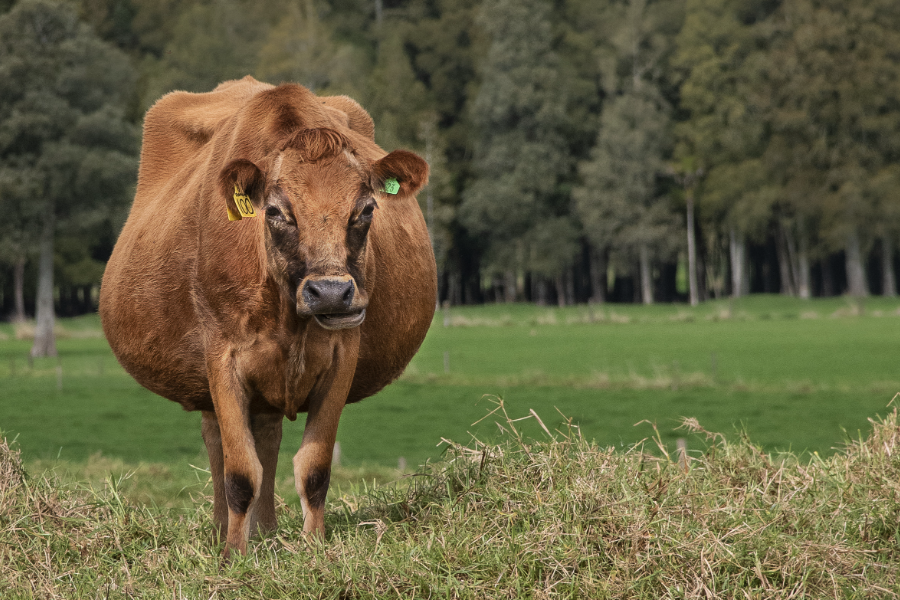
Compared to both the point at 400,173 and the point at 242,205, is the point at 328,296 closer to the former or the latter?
the point at 242,205

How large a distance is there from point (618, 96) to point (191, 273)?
6092 centimetres

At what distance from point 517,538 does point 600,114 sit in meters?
62.8

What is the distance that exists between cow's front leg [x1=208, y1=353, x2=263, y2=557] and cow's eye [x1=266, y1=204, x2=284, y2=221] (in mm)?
855

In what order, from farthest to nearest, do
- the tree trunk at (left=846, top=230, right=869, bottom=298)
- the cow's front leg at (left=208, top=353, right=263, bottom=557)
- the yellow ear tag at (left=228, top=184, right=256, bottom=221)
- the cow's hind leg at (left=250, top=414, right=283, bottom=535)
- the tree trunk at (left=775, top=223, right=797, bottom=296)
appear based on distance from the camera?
1. the tree trunk at (left=775, top=223, right=797, bottom=296)
2. the tree trunk at (left=846, top=230, right=869, bottom=298)
3. the cow's hind leg at (left=250, top=414, right=283, bottom=535)
4. the cow's front leg at (left=208, top=353, right=263, bottom=557)
5. the yellow ear tag at (left=228, top=184, right=256, bottom=221)

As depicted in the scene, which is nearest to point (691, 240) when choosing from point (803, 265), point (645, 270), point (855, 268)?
point (645, 270)

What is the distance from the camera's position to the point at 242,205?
5.02 meters

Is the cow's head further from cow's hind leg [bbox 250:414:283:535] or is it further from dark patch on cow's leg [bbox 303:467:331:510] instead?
cow's hind leg [bbox 250:414:283:535]

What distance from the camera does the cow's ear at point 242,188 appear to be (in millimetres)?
4949

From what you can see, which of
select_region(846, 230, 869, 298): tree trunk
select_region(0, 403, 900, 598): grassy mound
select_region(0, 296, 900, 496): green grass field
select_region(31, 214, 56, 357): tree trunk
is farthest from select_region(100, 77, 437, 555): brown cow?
select_region(846, 230, 869, 298): tree trunk

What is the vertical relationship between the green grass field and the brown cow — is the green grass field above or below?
below

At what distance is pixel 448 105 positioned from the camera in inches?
2569

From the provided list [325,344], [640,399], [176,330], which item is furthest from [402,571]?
[640,399]

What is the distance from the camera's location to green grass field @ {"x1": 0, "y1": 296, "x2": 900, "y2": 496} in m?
Result: 20.1

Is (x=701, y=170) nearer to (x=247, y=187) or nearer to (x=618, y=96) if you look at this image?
(x=618, y=96)
